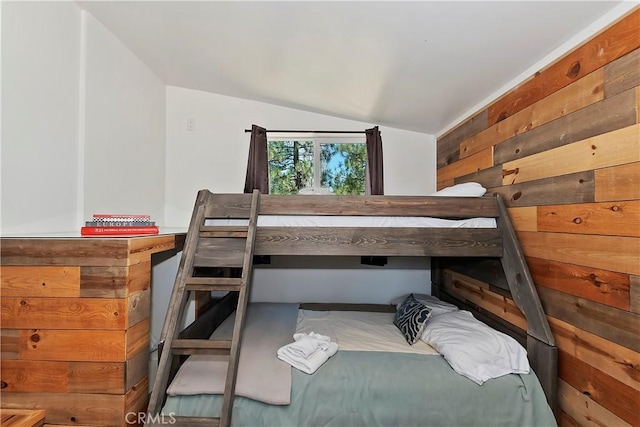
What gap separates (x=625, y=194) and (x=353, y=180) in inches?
85.0

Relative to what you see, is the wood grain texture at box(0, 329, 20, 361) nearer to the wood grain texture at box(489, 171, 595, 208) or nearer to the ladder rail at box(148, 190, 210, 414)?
the ladder rail at box(148, 190, 210, 414)

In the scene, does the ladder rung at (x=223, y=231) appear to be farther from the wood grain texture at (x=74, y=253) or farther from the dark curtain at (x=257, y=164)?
the dark curtain at (x=257, y=164)

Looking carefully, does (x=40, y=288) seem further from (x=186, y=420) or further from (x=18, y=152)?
(x=186, y=420)

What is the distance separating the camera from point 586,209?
138 centimetres

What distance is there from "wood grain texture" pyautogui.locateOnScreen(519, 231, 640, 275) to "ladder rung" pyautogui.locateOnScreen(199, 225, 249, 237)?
5.52ft

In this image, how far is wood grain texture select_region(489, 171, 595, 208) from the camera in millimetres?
1382

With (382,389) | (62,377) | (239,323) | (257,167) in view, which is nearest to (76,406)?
(62,377)

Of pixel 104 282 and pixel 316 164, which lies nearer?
pixel 104 282

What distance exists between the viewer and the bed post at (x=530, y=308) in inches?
59.0

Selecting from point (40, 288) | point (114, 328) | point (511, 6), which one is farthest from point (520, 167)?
point (40, 288)

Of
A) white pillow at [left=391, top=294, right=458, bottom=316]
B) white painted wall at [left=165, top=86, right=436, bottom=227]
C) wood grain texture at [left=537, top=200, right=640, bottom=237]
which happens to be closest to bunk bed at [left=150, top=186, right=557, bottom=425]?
wood grain texture at [left=537, top=200, right=640, bottom=237]

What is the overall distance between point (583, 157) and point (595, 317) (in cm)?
74

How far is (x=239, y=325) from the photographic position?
4.86 feet

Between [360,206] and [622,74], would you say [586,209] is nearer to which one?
[622,74]
